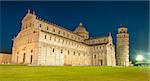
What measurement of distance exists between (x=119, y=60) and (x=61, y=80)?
244 ft

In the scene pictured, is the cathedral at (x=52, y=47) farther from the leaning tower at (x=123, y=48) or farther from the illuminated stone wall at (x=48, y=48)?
the leaning tower at (x=123, y=48)

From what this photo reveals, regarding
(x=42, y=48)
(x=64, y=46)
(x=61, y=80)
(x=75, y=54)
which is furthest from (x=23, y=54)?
(x=61, y=80)

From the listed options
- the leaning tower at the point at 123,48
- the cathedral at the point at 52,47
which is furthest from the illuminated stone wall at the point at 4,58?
the leaning tower at the point at 123,48

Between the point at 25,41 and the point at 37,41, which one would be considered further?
the point at 25,41

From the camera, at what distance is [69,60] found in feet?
199

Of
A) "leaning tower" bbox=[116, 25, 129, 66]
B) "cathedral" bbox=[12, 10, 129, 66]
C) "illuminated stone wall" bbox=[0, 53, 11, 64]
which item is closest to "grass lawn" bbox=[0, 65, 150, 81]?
"cathedral" bbox=[12, 10, 129, 66]

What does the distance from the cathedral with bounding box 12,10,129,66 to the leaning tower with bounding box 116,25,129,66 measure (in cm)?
1086

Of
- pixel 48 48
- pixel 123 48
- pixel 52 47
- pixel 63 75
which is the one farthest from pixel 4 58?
pixel 123 48

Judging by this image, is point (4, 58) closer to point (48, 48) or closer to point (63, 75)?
point (48, 48)

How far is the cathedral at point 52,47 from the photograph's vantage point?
161 feet

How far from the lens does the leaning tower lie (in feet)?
Answer: 280

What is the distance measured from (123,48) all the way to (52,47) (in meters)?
44.5

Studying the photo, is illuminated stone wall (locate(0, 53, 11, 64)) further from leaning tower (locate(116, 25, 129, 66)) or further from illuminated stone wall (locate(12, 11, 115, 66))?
leaning tower (locate(116, 25, 129, 66))

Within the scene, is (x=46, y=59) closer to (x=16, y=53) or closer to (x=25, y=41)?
(x=25, y=41)
